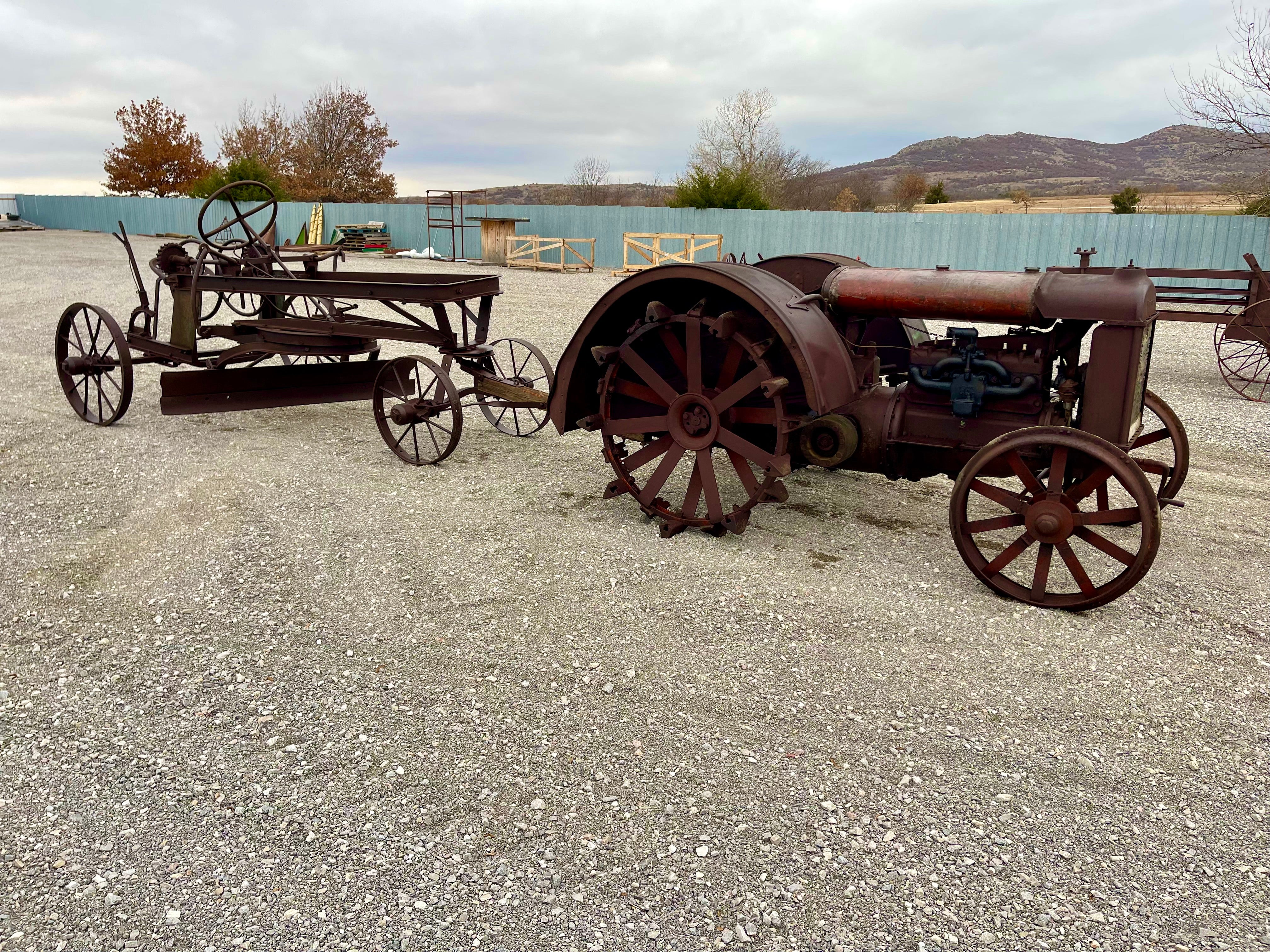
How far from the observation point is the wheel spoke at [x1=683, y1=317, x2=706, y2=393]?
15.7 ft

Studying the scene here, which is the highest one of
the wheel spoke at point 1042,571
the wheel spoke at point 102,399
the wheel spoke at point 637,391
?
the wheel spoke at point 637,391

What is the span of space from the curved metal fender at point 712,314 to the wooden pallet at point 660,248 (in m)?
16.3

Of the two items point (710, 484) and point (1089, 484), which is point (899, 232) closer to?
point (710, 484)

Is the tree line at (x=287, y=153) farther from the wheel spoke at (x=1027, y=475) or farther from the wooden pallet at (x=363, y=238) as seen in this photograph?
the wheel spoke at (x=1027, y=475)

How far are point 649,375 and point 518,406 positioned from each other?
221 cm

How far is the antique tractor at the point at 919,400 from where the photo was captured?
13.6 ft

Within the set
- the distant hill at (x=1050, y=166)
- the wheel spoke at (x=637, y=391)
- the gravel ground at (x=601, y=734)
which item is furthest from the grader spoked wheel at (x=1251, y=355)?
the distant hill at (x=1050, y=166)

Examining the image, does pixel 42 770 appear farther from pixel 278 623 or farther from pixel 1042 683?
pixel 1042 683

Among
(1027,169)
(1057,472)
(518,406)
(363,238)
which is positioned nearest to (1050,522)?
(1057,472)

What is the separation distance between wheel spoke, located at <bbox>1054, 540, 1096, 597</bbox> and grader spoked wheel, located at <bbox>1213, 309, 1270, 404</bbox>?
22.3 ft

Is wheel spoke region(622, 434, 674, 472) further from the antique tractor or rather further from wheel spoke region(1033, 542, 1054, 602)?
wheel spoke region(1033, 542, 1054, 602)

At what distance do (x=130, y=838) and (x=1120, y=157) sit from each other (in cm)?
11349

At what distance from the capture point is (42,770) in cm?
305

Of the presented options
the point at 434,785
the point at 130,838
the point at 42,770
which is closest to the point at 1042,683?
the point at 434,785
